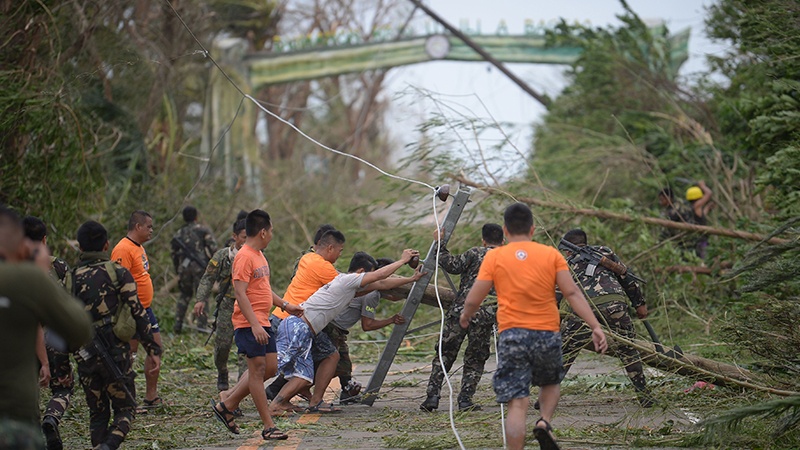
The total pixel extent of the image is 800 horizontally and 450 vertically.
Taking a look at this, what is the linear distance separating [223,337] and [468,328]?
2.72 metres

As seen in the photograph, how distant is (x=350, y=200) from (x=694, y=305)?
48.3 feet

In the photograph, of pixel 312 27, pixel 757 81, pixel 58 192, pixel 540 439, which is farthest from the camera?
pixel 312 27

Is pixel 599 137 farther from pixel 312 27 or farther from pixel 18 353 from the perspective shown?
pixel 312 27

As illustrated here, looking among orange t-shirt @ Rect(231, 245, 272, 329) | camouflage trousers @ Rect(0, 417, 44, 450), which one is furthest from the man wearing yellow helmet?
camouflage trousers @ Rect(0, 417, 44, 450)

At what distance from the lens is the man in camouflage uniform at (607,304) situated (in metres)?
8.65

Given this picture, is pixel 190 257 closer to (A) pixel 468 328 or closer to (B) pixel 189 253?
(B) pixel 189 253

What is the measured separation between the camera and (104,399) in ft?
24.0

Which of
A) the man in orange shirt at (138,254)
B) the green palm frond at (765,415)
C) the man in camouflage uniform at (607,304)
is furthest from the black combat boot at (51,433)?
the green palm frond at (765,415)

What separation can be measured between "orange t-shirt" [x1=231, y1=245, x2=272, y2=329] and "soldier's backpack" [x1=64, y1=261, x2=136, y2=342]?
0.88 m

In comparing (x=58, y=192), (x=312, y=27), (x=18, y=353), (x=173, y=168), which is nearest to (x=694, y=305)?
(x=58, y=192)

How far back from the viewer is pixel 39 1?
1285 cm

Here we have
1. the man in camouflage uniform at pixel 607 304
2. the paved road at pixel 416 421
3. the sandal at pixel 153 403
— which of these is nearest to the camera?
the paved road at pixel 416 421

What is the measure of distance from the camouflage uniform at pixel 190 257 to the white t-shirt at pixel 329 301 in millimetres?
6244

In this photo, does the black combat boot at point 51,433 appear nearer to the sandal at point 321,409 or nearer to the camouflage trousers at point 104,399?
the camouflage trousers at point 104,399
